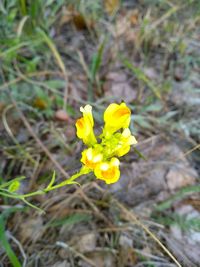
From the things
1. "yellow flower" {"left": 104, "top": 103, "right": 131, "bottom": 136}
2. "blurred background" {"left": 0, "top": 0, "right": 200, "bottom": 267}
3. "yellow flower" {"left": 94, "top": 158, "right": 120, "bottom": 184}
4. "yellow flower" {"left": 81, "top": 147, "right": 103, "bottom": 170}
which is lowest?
"blurred background" {"left": 0, "top": 0, "right": 200, "bottom": 267}

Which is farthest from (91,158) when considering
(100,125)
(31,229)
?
(100,125)

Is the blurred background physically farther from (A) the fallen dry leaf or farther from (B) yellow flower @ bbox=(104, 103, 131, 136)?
(B) yellow flower @ bbox=(104, 103, 131, 136)

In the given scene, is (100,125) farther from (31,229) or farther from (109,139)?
(109,139)

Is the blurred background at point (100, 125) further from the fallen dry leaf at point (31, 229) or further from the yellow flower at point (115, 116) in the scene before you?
the yellow flower at point (115, 116)

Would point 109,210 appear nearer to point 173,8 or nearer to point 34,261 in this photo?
point 34,261

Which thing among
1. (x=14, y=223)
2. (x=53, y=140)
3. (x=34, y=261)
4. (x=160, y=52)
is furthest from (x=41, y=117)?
(x=160, y=52)

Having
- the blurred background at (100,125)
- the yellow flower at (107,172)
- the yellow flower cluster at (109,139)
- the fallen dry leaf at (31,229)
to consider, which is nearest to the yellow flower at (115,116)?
the yellow flower cluster at (109,139)

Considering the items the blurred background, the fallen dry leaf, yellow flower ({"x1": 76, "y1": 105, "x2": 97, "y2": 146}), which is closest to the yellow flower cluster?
yellow flower ({"x1": 76, "y1": 105, "x2": 97, "y2": 146})
